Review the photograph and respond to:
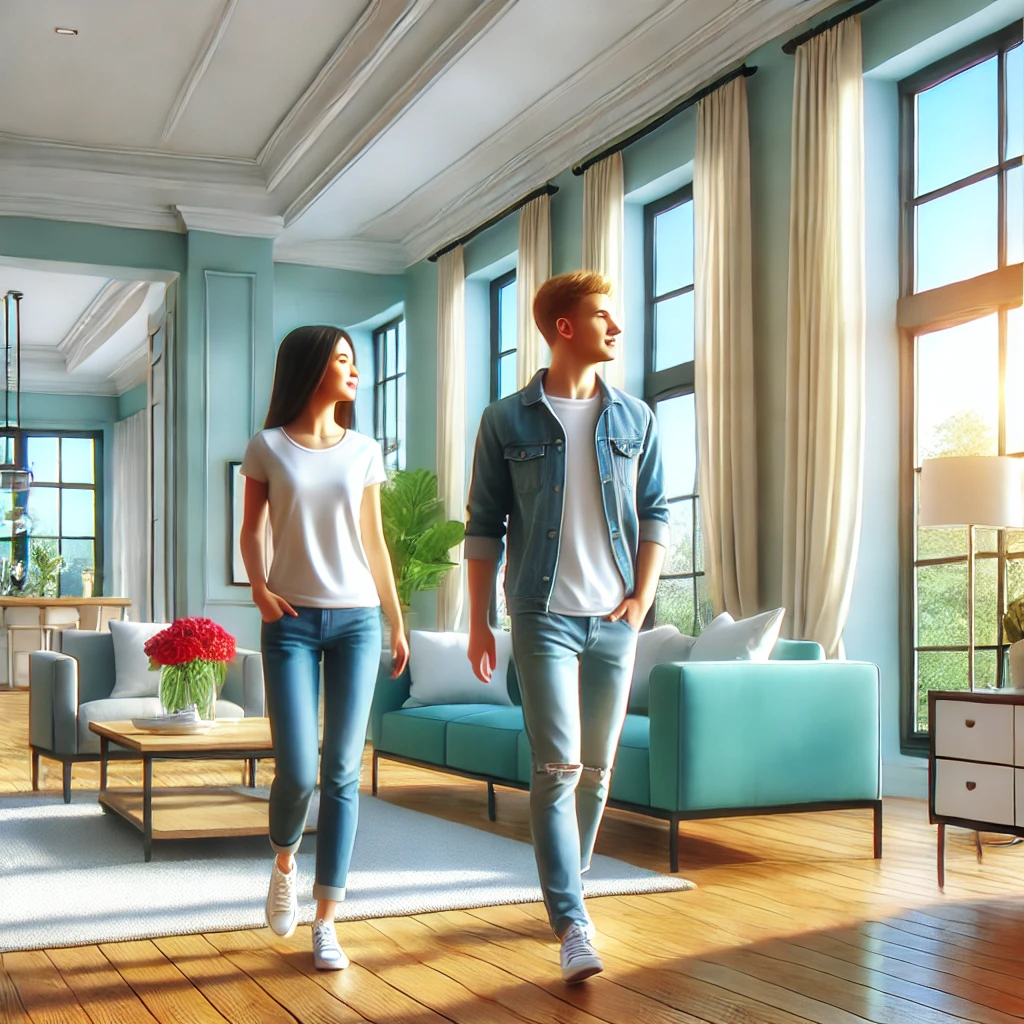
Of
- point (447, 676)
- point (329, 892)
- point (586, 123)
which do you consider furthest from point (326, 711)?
point (586, 123)

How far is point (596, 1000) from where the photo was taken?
257cm

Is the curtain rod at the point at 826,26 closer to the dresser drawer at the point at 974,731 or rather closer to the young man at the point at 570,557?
the dresser drawer at the point at 974,731

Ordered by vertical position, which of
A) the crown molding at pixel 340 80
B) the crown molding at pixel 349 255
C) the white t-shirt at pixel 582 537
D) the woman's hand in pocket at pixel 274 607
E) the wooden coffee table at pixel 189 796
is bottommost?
the wooden coffee table at pixel 189 796

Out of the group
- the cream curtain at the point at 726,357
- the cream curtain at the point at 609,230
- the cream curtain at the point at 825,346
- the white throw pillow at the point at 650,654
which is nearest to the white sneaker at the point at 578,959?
the white throw pillow at the point at 650,654

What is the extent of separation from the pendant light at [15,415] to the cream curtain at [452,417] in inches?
207

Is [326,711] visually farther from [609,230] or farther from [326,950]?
[609,230]

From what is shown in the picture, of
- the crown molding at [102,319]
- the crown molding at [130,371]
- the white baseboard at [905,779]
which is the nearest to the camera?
the white baseboard at [905,779]

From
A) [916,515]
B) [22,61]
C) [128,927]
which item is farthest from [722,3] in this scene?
[128,927]

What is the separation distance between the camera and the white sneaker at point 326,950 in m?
2.80

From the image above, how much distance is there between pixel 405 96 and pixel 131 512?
896cm

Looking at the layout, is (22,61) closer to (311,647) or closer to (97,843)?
(97,843)

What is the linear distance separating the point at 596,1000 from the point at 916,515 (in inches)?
141

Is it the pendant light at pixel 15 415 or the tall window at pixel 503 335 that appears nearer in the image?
the tall window at pixel 503 335

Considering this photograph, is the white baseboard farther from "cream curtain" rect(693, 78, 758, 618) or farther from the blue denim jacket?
the blue denim jacket
